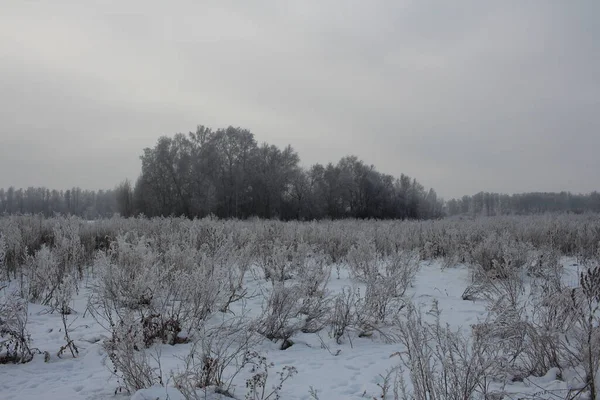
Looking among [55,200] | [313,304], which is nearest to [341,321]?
[313,304]

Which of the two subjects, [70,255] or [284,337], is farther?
[70,255]

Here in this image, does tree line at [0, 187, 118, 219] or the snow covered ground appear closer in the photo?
the snow covered ground

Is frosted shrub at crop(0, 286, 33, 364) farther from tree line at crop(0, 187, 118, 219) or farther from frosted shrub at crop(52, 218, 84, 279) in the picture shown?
tree line at crop(0, 187, 118, 219)

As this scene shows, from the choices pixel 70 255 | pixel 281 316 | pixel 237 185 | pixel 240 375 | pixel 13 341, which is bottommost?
pixel 240 375

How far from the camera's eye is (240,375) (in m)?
3.31

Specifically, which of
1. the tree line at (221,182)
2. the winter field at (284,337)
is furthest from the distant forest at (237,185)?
the winter field at (284,337)

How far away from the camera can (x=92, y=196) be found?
96250 millimetres

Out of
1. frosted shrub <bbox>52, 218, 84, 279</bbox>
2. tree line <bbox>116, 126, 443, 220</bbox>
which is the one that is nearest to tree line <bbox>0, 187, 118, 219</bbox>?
tree line <bbox>116, 126, 443, 220</bbox>

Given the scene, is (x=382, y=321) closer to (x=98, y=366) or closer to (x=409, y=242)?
(x=98, y=366)

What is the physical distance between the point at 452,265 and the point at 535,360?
19.4 ft

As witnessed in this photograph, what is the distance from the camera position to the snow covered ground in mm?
2928

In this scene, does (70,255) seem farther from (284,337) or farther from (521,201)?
(521,201)

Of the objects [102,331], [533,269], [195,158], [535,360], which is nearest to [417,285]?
[533,269]

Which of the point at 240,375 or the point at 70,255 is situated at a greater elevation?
the point at 70,255
